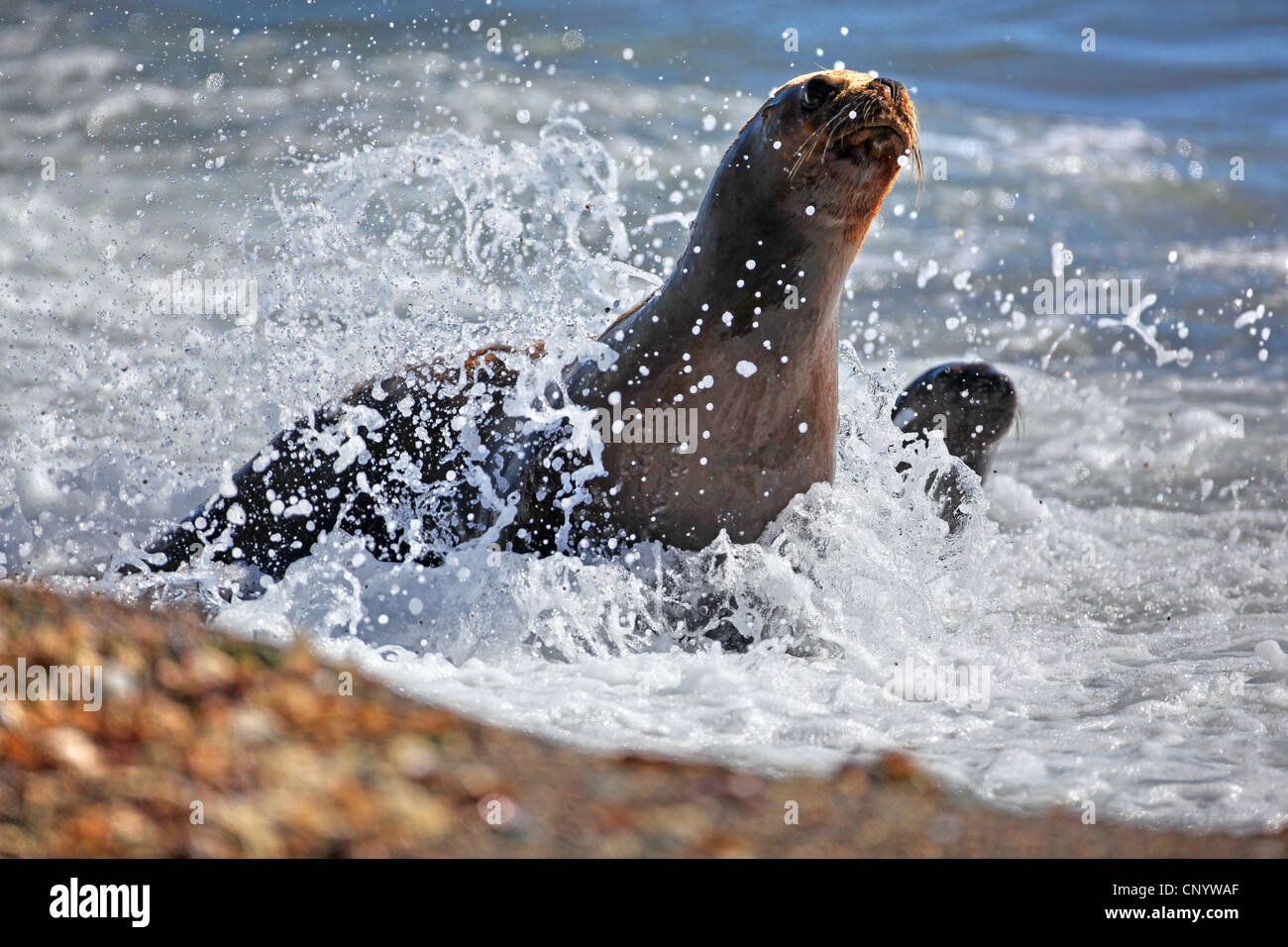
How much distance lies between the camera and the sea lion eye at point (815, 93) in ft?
12.9

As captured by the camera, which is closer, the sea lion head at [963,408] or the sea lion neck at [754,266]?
the sea lion neck at [754,266]

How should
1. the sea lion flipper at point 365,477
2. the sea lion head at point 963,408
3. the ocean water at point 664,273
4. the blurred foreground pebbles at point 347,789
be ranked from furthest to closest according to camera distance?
the sea lion head at point 963,408
the sea lion flipper at point 365,477
the ocean water at point 664,273
the blurred foreground pebbles at point 347,789

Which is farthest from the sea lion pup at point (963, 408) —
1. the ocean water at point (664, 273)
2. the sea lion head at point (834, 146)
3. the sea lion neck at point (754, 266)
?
the sea lion head at point (834, 146)

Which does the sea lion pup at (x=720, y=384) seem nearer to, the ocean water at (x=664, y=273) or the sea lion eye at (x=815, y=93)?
the sea lion eye at (x=815, y=93)

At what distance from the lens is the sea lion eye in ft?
12.9

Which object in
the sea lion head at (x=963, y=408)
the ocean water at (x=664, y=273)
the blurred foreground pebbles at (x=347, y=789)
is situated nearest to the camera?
the blurred foreground pebbles at (x=347, y=789)

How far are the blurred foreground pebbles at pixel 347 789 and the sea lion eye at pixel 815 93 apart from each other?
6.57 feet

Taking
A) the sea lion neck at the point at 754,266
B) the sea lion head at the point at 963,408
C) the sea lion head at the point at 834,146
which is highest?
the sea lion head at the point at 834,146

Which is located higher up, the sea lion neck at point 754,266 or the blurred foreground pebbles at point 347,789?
the sea lion neck at point 754,266

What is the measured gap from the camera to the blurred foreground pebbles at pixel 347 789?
225 centimetres

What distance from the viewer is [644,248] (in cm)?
980

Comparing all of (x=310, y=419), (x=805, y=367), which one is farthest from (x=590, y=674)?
(x=310, y=419)

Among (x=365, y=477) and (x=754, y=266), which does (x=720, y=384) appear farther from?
(x=365, y=477)

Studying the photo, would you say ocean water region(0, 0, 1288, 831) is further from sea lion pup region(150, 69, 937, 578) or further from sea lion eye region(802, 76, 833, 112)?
sea lion eye region(802, 76, 833, 112)
